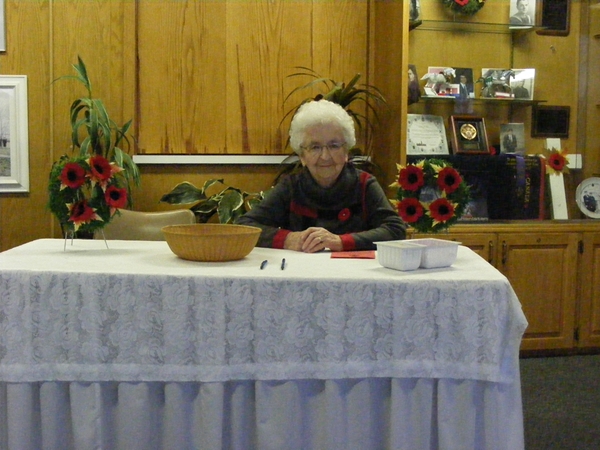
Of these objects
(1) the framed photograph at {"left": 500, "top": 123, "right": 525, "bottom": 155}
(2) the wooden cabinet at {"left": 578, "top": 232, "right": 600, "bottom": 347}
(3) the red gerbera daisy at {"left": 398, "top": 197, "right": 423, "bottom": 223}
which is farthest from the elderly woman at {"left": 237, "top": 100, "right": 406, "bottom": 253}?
(2) the wooden cabinet at {"left": 578, "top": 232, "right": 600, "bottom": 347}

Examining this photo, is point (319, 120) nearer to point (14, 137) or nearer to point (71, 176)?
point (71, 176)

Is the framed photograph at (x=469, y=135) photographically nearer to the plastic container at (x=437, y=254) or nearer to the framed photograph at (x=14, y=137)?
the plastic container at (x=437, y=254)

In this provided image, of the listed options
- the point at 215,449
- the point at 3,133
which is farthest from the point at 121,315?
the point at 3,133

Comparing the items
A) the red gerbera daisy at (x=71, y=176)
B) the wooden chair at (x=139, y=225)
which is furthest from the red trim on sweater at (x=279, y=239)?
the wooden chair at (x=139, y=225)

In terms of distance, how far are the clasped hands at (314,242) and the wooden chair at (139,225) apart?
3.61 ft

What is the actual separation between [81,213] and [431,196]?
108cm

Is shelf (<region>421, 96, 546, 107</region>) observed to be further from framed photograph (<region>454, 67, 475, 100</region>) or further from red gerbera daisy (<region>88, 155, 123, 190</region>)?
red gerbera daisy (<region>88, 155, 123, 190</region>)

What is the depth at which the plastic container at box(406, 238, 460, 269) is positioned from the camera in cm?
185

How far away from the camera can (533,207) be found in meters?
3.84

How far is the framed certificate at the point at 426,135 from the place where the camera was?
3.77m

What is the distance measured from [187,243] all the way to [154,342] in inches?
12.3

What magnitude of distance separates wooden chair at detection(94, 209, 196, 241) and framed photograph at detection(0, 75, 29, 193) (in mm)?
800

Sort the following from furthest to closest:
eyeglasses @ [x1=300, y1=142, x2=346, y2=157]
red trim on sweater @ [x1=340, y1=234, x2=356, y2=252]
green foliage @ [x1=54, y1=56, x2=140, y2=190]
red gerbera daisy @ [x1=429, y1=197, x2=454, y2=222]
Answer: green foliage @ [x1=54, y1=56, x2=140, y2=190] → eyeglasses @ [x1=300, y1=142, x2=346, y2=157] → red trim on sweater @ [x1=340, y1=234, x2=356, y2=252] → red gerbera daisy @ [x1=429, y1=197, x2=454, y2=222]

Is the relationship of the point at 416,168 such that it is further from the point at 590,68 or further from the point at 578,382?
the point at 590,68
